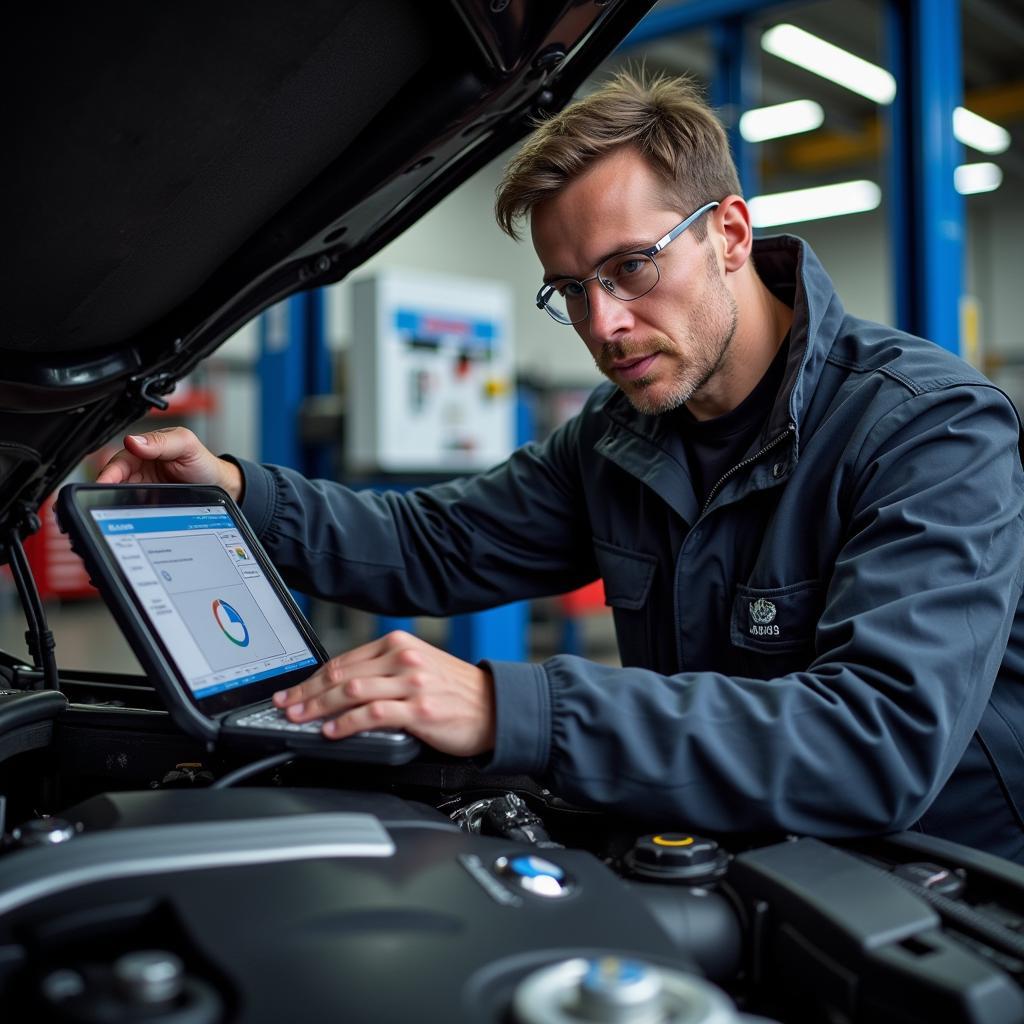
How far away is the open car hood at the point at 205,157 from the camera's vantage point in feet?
2.58

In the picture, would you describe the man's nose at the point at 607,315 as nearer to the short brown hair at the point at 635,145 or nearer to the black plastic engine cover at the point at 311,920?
the short brown hair at the point at 635,145

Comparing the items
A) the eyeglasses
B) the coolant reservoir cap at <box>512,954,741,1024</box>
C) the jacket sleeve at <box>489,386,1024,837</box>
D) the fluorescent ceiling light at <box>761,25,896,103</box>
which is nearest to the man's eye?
the eyeglasses

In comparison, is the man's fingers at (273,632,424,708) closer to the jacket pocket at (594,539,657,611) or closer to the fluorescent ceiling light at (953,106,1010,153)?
the jacket pocket at (594,539,657,611)

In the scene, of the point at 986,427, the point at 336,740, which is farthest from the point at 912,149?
the point at 336,740

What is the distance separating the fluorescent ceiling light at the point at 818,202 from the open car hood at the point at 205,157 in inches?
341

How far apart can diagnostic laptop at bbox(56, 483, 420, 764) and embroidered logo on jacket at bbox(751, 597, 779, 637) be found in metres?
0.44

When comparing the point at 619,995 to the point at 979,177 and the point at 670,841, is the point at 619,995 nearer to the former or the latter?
the point at 670,841

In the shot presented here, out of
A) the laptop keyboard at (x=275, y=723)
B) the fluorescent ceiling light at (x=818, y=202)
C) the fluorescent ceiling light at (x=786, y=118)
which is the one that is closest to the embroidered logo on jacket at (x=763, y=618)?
the laptop keyboard at (x=275, y=723)

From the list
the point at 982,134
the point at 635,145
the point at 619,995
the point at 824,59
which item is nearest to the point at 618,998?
the point at 619,995

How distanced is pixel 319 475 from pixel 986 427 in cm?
292

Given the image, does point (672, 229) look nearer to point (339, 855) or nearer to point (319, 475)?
point (339, 855)

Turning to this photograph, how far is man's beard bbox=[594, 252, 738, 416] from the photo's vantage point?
1.26 metres

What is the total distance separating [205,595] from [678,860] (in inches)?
18.3

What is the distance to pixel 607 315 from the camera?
1.23 meters
